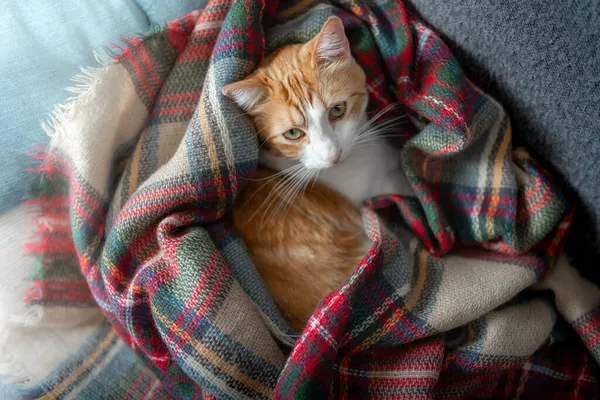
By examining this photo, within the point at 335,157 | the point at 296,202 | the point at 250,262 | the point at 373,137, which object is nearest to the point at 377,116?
the point at 373,137

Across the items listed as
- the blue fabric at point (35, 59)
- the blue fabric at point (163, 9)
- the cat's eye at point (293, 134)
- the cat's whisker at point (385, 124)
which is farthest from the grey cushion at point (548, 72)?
the blue fabric at point (35, 59)

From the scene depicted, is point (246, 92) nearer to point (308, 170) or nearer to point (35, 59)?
point (308, 170)

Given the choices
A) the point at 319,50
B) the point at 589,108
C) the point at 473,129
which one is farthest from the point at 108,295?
the point at 589,108

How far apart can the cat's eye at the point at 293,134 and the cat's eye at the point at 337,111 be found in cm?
8

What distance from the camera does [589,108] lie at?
820mm

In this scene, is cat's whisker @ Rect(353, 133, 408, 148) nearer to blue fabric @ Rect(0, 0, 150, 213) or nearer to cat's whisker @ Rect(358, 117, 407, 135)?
cat's whisker @ Rect(358, 117, 407, 135)

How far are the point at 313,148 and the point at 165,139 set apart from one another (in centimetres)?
32

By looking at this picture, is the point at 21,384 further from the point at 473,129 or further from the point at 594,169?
the point at 594,169

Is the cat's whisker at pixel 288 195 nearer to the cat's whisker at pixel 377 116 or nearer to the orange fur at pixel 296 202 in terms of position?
the orange fur at pixel 296 202

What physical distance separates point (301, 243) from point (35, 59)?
2.24 feet

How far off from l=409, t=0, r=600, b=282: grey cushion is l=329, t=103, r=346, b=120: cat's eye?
0.30 meters

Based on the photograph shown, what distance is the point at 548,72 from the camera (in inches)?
33.2

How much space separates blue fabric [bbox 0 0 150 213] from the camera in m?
0.91

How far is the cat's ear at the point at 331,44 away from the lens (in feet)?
2.82
